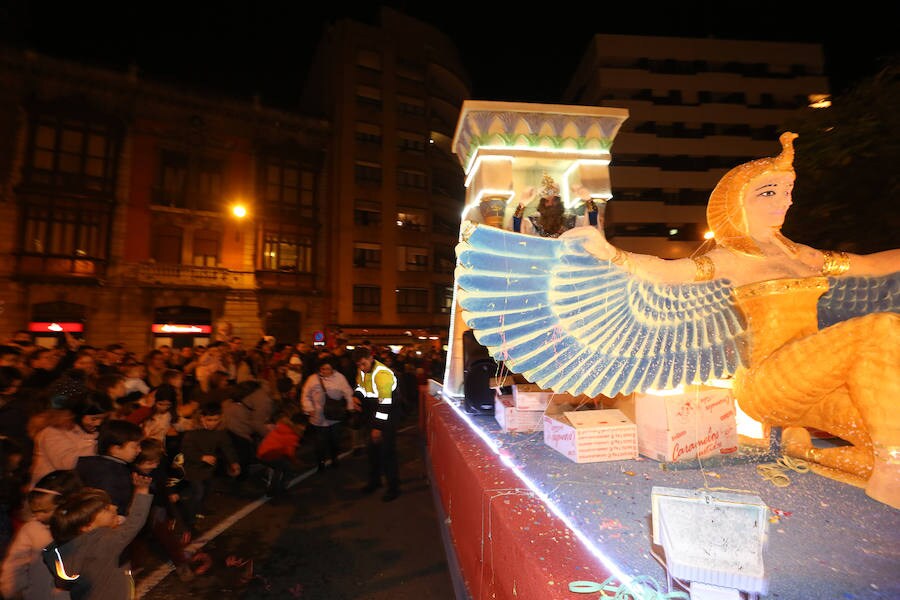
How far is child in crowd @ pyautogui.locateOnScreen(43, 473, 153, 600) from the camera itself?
2186 millimetres

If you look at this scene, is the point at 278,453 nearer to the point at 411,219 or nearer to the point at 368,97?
the point at 411,219

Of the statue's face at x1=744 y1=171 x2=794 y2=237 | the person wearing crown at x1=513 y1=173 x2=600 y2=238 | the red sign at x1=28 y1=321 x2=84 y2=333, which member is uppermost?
the person wearing crown at x1=513 y1=173 x2=600 y2=238

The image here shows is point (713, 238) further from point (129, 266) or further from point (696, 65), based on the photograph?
point (696, 65)

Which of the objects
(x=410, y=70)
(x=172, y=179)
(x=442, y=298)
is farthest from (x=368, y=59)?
(x=442, y=298)

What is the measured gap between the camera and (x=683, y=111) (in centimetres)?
2858

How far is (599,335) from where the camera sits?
2.25 meters

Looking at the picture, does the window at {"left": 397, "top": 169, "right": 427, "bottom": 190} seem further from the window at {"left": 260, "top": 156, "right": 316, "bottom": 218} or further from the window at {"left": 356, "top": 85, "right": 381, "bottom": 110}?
the window at {"left": 260, "top": 156, "right": 316, "bottom": 218}

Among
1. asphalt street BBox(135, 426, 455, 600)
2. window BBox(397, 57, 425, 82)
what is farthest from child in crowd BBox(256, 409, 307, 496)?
window BBox(397, 57, 425, 82)

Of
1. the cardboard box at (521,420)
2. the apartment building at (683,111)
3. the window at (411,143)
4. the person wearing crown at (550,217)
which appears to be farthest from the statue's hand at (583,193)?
the apartment building at (683,111)

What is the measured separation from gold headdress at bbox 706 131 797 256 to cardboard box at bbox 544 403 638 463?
4.29 feet

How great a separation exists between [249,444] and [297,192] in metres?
19.2

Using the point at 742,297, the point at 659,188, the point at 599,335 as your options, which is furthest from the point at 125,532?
the point at 659,188

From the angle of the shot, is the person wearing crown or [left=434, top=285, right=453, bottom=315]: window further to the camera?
[left=434, top=285, right=453, bottom=315]: window

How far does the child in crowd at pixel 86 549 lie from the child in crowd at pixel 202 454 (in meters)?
2.00
